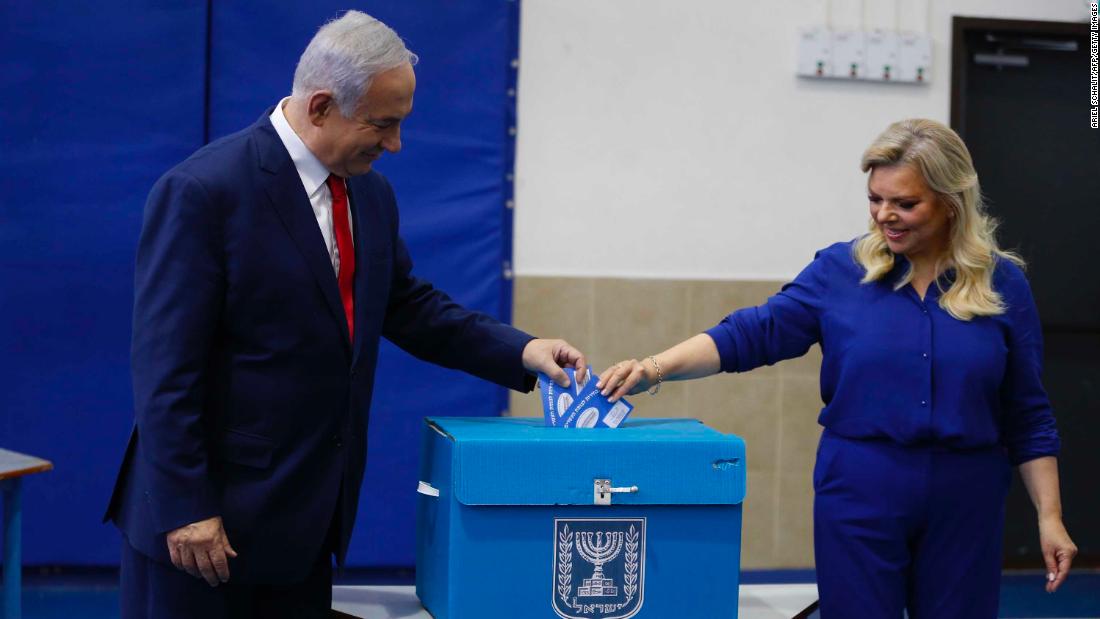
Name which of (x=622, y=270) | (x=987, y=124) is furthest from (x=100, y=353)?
(x=987, y=124)

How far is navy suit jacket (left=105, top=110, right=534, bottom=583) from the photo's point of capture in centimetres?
178

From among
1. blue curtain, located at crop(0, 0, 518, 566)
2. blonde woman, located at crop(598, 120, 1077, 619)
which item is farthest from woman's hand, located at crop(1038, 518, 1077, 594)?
blue curtain, located at crop(0, 0, 518, 566)

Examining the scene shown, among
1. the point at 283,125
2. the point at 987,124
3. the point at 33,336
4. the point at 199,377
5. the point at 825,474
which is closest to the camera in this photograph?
the point at 199,377

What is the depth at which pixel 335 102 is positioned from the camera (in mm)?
1896

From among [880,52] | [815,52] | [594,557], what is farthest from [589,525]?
[880,52]

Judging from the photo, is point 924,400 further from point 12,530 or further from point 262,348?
point 12,530

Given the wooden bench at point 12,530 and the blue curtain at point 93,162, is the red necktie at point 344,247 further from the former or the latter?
the blue curtain at point 93,162

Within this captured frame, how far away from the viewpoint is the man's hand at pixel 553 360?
2.20m

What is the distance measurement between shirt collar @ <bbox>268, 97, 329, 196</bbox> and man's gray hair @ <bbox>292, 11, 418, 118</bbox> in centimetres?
9

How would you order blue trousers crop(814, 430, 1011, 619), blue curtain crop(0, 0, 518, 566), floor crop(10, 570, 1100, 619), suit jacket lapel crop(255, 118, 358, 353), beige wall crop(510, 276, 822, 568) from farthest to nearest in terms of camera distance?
beige wall crop(510, 276, 822, 568) → blue curtain crop(0, 0, 518, 566) → floor crop(10, 570, 1100, 619) → blue trousers crop(814, 430, 1011, 619) → suit jacket lapel crop(255, 118, 358, 353)

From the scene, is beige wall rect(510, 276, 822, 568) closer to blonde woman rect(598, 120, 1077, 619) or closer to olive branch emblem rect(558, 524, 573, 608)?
blonde woman rect(598, 120, 1077, 619)

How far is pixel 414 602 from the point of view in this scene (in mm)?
2256

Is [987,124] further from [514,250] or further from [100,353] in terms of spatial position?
[100,353]

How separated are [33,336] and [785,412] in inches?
107
